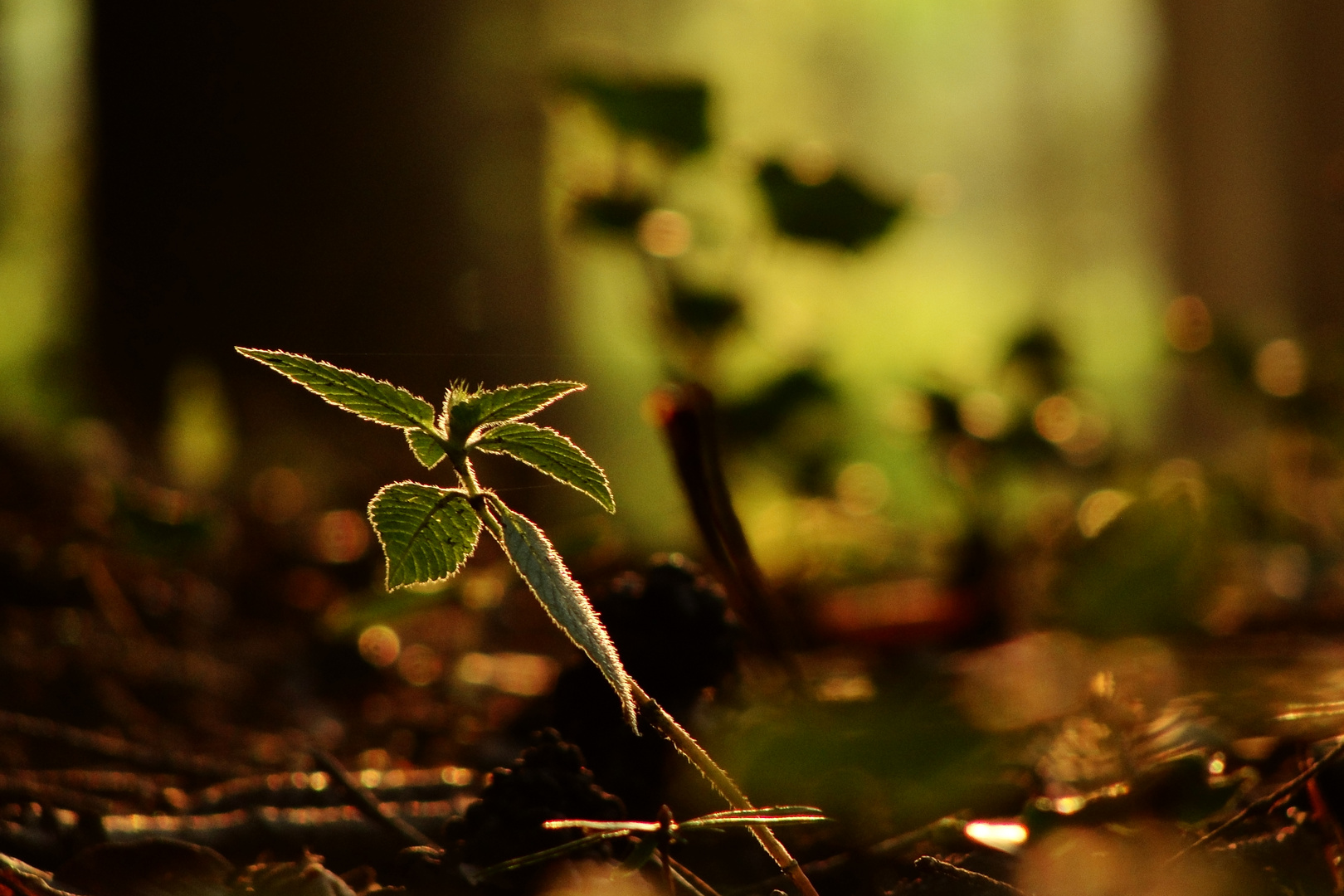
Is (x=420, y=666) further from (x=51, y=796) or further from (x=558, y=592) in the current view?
(x=558, y=592)

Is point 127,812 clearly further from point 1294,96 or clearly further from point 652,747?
point 1294,96

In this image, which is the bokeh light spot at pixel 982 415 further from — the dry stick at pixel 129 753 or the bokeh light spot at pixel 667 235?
the dry stick at pixel 129 753

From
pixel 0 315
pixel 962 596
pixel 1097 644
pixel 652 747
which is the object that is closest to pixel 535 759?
pixel 652 747

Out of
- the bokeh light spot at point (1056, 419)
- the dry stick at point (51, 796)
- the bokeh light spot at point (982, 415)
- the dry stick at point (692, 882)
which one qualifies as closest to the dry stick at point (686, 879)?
the dry stick at point (692, 882)

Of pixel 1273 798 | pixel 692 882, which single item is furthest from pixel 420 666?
pixel 1273 798

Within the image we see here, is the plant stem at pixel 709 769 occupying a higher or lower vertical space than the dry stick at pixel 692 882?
higher

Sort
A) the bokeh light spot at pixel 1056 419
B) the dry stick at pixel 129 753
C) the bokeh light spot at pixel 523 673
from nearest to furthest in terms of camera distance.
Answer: the dry stick at pixel 129 753 → the bokeh light spot at pixel 523 673 → the bokeh light spot at pixel 1056 419
